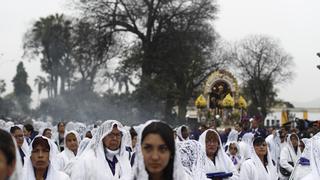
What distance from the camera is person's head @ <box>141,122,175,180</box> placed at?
3439 millimetres

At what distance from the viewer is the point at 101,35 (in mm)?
39562

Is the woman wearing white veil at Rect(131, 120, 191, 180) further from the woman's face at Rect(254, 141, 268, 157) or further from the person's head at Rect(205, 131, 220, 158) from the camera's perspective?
the woman's face at Rect(254, 141, 268, 157)

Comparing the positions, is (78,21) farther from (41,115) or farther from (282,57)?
(282,57)

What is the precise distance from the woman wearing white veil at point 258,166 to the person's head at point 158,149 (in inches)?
182

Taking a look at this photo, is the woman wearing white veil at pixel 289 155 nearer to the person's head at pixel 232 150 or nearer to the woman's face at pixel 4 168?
the person's head at pixel 232 150

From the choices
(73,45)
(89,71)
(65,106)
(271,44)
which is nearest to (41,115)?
(65,106)

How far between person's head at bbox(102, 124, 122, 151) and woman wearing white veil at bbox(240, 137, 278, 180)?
1.87m

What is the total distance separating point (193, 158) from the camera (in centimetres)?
547

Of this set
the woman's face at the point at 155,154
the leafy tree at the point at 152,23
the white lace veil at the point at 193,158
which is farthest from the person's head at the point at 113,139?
the leafy tree at the point at 152,23

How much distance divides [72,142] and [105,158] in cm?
302

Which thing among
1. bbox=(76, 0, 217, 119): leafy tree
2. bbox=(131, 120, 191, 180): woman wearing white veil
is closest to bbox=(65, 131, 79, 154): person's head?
bbox=(131, 120, 191, 180): woman wearing white veil

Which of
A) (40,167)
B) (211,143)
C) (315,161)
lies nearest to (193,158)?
(315,161)

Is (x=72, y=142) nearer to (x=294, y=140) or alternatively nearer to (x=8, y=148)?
(x=294, y=140)

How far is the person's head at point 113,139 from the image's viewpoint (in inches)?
272
